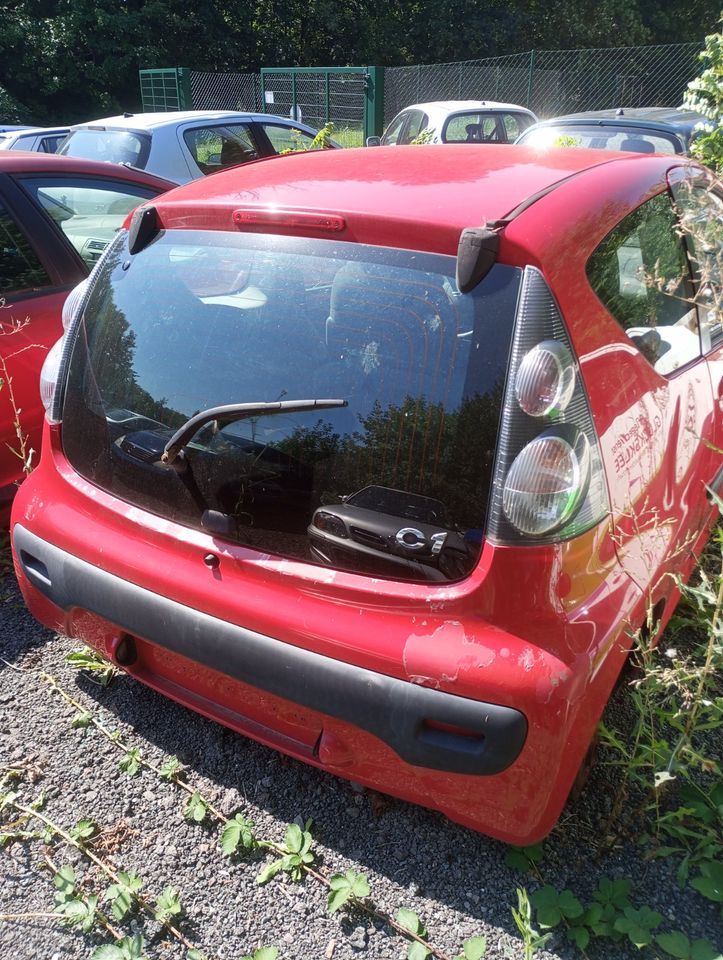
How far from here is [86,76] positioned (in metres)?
23.3

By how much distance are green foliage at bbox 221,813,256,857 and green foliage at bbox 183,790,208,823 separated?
0.08m

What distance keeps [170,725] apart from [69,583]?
0.61m

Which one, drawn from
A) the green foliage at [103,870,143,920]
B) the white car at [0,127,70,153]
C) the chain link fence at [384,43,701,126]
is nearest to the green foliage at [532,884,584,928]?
the green foliage at [103,870,143,920]

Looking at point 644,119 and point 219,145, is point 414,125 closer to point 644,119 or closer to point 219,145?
point 219,145

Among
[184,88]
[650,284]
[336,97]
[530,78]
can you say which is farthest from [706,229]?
[184,88]

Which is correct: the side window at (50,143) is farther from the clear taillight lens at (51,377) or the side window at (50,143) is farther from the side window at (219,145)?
the clear taillight lens at (51,377)

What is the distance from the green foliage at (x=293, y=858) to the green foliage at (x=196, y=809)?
24 cm

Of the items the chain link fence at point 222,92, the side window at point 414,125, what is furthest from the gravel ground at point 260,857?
the chain link fence at point 222,92

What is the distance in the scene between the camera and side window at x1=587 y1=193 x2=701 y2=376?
6.36 ft

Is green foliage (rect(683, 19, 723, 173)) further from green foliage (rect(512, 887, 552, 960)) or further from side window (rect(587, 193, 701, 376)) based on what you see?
green foliage (rect(512, 887, 552, 960))

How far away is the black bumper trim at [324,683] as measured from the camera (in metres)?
1.64

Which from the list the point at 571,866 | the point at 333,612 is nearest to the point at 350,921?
the point at 571,866

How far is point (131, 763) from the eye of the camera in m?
2.34

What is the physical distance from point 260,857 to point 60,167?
3.17 m
